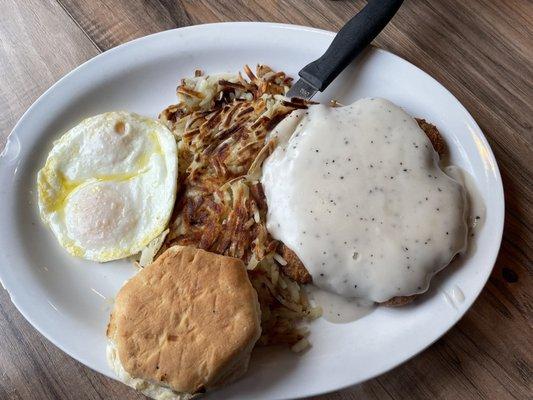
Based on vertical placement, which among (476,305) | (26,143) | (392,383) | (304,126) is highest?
(304,126)

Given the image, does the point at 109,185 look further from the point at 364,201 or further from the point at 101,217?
the point at 364,201

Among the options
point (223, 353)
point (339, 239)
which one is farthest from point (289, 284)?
point (223, 353)

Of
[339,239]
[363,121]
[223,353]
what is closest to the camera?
[223,353]

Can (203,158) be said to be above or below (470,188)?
below

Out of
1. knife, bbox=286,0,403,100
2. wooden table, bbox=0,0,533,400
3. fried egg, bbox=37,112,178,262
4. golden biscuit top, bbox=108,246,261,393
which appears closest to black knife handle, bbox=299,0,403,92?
knife, bbox=286,0,403,100

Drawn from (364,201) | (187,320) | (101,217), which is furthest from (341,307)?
(101,217)

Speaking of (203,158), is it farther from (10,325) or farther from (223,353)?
(10,325)
